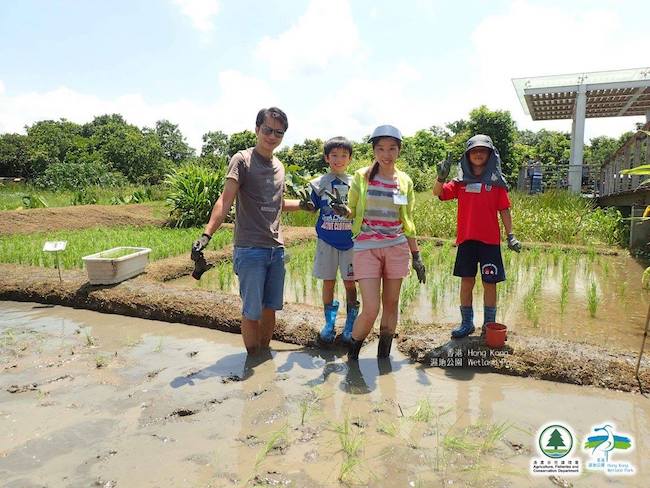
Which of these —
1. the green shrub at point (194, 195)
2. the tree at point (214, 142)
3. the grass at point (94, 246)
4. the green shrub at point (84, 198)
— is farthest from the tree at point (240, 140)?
the grass at point (94, 246)

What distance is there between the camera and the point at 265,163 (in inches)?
122

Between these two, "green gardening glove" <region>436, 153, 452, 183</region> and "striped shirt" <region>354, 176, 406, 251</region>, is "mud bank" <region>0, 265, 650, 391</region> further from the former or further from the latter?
"green gardening glove" <region>436, 153, 452, 183</region>

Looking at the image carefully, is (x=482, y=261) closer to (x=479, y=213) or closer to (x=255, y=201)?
(x=479, y=213)

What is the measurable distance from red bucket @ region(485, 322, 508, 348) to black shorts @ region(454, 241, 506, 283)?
1.17 feet

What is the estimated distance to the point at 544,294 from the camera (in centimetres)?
488

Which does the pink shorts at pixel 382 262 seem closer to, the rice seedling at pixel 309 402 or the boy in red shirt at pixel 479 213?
the boy in red shirt at pixel 479 213

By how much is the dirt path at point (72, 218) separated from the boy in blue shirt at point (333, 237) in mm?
9588

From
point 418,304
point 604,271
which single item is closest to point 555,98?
point 604,271

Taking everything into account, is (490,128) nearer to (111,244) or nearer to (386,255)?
(111,244)

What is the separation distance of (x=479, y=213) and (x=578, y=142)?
43.8ft

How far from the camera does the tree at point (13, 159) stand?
95.9 feet

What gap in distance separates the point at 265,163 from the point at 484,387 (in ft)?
6.33

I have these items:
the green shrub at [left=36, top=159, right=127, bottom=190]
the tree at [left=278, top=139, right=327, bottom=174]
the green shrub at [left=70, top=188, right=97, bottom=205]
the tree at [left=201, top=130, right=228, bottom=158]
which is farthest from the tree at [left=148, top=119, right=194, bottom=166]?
the green shrub at [left=70, top=188, right=97, bottom=205]
